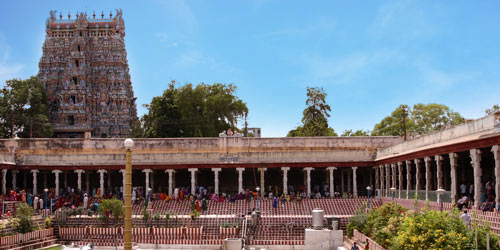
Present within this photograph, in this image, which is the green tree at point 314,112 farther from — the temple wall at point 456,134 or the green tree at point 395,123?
the temple wall at point 456,134

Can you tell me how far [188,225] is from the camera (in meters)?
32.8

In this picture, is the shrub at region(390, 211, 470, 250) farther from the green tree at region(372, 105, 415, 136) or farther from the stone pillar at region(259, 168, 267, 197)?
the green tree at region(372, 105, 415, 136)

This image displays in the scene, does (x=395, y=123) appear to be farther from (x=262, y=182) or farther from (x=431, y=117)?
(x=262, y=182)

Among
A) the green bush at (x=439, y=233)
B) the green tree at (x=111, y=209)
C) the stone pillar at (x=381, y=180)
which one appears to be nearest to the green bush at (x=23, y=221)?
the green tree at (x=111, y=209)

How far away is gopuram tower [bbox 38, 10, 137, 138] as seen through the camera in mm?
76000

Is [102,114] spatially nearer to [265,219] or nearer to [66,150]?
[66,150]

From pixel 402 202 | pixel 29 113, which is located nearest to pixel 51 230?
pixel 402 202

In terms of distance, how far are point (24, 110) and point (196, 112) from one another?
22937 mm

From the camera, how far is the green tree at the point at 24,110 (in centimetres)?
6969

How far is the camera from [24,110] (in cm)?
7225

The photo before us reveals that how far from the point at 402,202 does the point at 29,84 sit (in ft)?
188

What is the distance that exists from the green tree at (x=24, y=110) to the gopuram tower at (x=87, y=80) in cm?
273

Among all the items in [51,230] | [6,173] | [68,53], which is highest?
[68,53]

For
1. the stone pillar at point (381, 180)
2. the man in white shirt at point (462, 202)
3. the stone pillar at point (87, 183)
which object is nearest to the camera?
the man in white shirt at point (462, 202)
